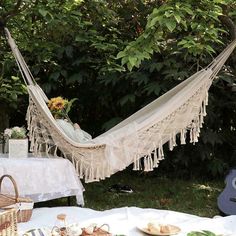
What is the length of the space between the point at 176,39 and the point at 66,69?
3.69ft

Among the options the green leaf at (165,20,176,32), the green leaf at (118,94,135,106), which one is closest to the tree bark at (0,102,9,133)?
the green leaf at (118,94,135,106)

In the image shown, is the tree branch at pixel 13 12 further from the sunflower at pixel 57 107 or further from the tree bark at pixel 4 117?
the tree bark at pixel 4 117

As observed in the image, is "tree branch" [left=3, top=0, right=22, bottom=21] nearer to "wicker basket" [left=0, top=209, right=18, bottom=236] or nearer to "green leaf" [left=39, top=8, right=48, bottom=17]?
"green leaf" [left=39, top=8, right=48, bottom=17]

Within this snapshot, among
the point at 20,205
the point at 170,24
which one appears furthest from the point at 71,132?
the point at 170,24

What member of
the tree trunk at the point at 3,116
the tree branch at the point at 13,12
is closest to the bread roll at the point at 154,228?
the tree branch at the point at 13,12

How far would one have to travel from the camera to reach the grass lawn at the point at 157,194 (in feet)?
12.4

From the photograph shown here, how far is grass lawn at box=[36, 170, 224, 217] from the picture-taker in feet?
12.4

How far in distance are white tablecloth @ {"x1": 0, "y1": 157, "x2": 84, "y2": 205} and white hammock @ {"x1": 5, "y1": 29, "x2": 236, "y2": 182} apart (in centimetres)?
10

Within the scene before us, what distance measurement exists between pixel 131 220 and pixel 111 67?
70.3 inches

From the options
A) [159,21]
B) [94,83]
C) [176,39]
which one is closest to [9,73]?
[94,83]

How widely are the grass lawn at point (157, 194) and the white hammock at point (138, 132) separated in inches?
23.1

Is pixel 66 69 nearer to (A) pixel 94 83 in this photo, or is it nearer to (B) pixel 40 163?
(A) pixel 94 83

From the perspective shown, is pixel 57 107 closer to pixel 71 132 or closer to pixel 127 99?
pixel 71 132

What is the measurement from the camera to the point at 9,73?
4.59m
